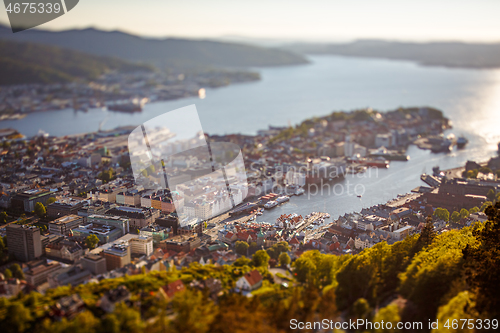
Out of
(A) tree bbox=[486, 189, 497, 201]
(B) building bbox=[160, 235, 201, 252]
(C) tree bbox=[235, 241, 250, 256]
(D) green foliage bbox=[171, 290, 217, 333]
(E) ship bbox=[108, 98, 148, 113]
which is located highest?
(E) ship bbox=[108, 98, 148, 113]

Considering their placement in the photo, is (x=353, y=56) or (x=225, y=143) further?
(x=353, y=56)

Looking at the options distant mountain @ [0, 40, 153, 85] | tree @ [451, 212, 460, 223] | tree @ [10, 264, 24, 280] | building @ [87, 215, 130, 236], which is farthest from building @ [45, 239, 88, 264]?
distant mountain @ [0, 40, 153, 85]

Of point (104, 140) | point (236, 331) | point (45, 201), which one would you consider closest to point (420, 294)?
point (236, 331)

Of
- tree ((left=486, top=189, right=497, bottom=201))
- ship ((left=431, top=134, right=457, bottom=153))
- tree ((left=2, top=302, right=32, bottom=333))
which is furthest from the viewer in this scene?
ship ((left=431, top=134, right=457, bottom=153))

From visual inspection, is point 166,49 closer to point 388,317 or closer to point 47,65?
point 47,65

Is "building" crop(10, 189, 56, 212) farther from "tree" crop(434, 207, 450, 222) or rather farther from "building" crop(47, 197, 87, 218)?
"tree" crop(434, 207, 450, 222)

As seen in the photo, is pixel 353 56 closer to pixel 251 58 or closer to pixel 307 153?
pixel 251 58
